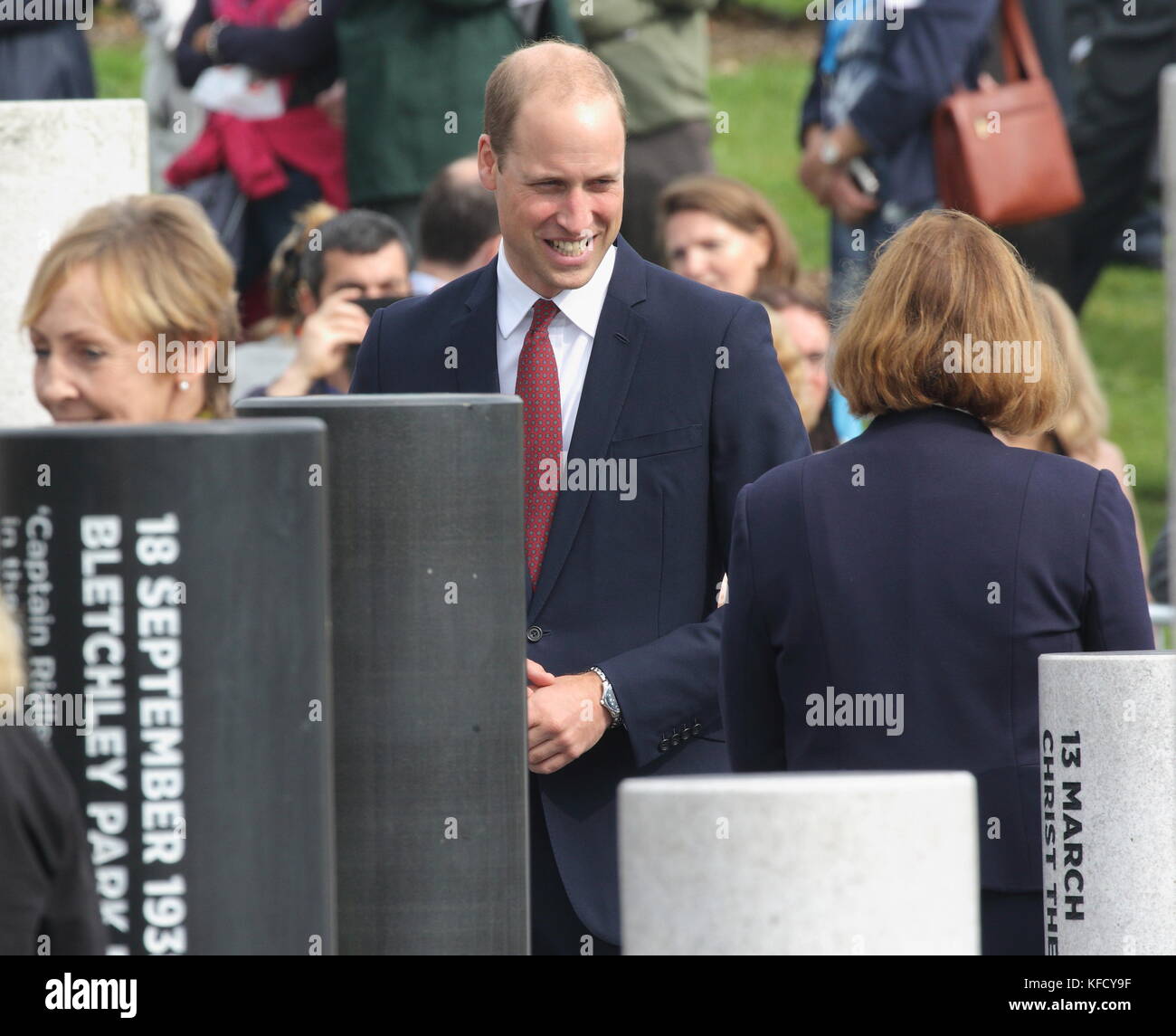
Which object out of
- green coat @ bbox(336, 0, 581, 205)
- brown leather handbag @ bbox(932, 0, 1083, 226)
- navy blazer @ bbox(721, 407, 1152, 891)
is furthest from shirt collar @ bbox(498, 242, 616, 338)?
brown leather handbag @ bbox(932, 0, 1083, 226)

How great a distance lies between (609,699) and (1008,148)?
4512 millimetres

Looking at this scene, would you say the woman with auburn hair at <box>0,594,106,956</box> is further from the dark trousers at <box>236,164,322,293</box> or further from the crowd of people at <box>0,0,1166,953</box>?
the dark trousers at <box>236,164,322,293</box>

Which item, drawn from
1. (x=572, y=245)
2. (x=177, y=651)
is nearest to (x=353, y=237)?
(x=572, y=245)

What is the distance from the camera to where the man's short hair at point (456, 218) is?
25.6ft

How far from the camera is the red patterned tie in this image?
4527 millimetres

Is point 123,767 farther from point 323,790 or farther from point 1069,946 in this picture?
point 1069,946

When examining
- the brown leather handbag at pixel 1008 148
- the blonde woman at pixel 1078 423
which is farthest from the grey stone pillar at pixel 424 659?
the brown leather handbag at pixel 1008 148

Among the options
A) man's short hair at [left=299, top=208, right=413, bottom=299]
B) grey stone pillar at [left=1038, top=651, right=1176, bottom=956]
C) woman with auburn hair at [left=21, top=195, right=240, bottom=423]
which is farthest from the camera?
man's short hair at [left=299, top=208, right=413, bottom=299]

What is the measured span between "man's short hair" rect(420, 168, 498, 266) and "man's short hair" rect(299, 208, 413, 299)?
20cm

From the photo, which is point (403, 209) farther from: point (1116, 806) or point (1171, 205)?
point (1116, 806)

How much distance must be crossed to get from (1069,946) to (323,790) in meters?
1.34

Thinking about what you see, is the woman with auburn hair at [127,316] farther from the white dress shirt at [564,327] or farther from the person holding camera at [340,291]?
the person holding camera at [340,291]

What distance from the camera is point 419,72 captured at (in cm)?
828

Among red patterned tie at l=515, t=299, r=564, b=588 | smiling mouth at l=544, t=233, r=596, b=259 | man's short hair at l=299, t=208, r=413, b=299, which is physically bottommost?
red patterned tie at l=515, t=299, r=564, b=588
